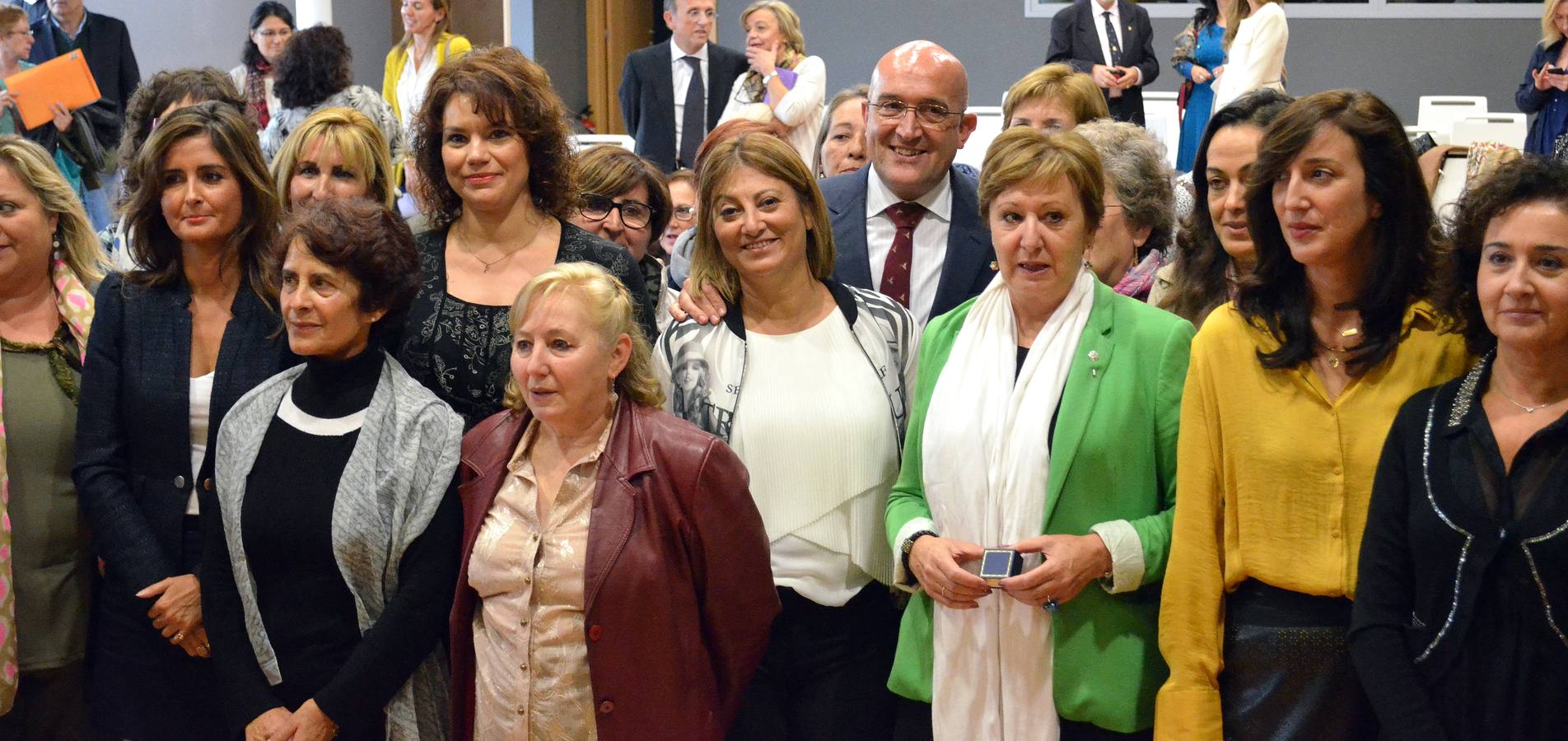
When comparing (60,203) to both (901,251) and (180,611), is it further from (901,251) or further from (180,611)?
(901,251)

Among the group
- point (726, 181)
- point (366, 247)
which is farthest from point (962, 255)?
point (366, 247)

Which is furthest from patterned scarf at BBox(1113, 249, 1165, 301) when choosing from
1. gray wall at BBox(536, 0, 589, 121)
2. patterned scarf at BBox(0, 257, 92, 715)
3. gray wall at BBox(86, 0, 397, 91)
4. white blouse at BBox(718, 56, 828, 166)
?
gray wall at BBox(536, 0, 589, 121)

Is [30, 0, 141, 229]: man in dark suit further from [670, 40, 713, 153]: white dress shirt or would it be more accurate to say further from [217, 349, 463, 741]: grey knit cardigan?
[217, 349, 463, 741]: grey knit cardigan

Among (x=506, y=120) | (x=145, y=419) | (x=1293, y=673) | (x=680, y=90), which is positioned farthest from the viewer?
(x=680, y=90)

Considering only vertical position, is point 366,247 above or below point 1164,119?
below

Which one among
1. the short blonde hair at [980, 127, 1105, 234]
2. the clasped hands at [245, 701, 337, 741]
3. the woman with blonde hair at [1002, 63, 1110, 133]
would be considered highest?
the woman with blonde hair at [1002, 63, 1110, 133]

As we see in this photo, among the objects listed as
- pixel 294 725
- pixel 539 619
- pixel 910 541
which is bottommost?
pixel 294 725

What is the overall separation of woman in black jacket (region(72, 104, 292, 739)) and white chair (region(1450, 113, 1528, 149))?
261 inches

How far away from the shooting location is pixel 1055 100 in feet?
12.8

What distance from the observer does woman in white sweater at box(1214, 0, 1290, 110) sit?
7.02 meters

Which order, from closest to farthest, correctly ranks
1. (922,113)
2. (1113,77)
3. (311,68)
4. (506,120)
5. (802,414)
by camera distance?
(802,414), (506,120), (922,113), (311,68), (1113,77)

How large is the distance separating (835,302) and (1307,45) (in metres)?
9.75

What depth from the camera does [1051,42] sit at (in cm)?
877

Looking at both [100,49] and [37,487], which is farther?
[100,49]
